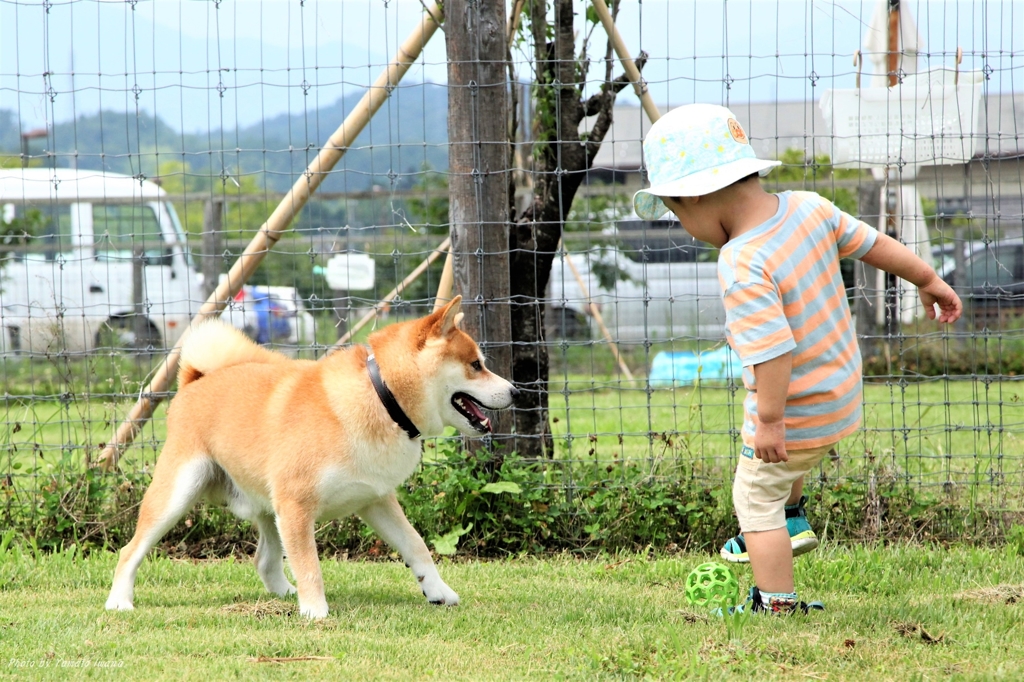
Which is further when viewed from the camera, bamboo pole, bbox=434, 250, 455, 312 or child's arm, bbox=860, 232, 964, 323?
bamboo pole, bbox=434, 250, 455, 312

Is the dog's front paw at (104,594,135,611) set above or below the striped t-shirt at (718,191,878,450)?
below

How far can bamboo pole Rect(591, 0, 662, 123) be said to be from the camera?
4.50 meters

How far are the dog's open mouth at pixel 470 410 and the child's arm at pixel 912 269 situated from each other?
146 centimetres

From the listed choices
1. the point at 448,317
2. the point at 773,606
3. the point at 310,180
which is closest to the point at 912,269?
the point at 773,606

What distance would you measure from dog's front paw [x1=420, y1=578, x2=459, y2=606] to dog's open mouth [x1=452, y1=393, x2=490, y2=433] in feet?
1.95

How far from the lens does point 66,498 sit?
458cm

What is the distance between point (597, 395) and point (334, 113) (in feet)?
17.6

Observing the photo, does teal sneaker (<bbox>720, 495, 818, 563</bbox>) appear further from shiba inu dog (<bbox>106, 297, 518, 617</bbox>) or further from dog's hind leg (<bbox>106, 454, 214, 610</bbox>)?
dog's hind leg (<bbox>106, 454, 214, 610</bbox>)

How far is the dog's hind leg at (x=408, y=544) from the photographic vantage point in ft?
11.9

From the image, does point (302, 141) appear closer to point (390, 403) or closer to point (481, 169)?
point (481, 169)

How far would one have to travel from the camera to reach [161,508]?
3652mm

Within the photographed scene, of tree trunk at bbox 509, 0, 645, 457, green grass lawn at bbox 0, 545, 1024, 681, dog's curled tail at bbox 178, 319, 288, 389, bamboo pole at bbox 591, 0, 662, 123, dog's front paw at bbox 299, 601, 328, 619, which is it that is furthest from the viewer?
tree trunk at bbox 509, 0, 645, 457

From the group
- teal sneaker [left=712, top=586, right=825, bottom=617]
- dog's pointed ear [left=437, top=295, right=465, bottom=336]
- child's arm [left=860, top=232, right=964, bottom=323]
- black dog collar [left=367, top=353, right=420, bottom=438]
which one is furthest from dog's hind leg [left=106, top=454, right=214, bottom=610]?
child's arm [left=860, top=232, right=964, bottom=323]

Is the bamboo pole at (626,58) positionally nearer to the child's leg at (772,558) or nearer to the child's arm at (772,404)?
the child's arm at (772,404)
